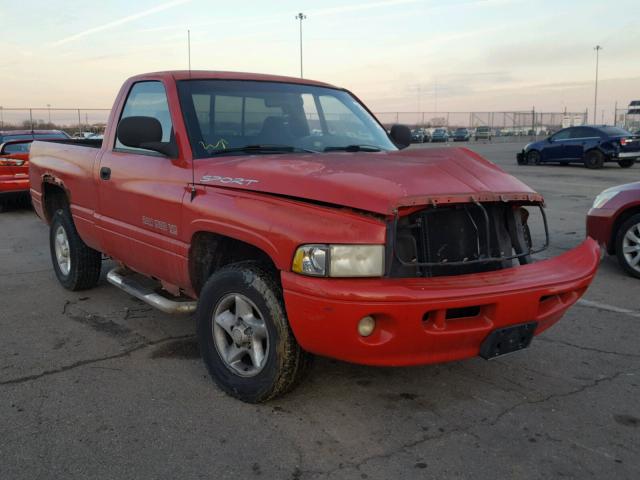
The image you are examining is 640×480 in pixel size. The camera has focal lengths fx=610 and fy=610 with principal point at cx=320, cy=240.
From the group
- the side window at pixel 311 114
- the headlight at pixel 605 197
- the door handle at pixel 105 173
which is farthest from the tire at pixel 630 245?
the door handle at pixel 105 173

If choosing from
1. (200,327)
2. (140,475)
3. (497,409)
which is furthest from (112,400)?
(497,409)

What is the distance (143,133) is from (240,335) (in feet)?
4.59

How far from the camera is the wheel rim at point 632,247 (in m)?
6.24

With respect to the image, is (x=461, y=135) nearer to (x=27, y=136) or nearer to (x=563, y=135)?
(x=563, y=135)

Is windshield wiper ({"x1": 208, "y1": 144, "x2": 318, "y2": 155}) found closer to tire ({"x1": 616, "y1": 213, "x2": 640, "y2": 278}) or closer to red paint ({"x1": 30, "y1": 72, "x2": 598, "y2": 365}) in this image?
red paint ({"x1": 30, "y1": 72, "x2": 598, "y2": 365})

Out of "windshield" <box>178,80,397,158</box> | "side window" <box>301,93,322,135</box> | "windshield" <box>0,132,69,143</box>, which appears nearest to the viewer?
"windshield" <box>178,80,397,158</box>

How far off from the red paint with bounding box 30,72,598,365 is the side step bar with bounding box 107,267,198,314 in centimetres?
12

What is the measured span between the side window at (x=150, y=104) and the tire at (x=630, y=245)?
480 cm

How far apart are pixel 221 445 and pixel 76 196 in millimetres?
3134

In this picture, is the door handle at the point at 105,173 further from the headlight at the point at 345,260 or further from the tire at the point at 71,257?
the headlight at the point at 345,260

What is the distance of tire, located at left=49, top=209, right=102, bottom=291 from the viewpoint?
5.68 metres

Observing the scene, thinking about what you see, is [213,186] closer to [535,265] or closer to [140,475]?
[140,475]

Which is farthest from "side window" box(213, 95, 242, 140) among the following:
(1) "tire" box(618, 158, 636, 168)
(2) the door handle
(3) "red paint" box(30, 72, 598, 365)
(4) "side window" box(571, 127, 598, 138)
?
(1) "tire" box(618, 158, 636, 168)

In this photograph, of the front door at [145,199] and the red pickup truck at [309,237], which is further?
the front door at [145,199]
